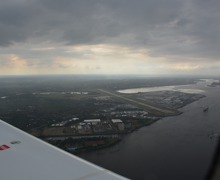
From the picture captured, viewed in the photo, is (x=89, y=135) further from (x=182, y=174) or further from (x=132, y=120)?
(x=182, y=174)

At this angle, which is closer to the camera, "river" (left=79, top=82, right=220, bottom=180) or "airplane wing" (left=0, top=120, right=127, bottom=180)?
"airplane wing" (left=0, top=120, right=127, bottom=180)

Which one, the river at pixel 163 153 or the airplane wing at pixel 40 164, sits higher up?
the airplane wing at pixel 40 164

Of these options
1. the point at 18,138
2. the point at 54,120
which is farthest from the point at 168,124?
the point at 18,138

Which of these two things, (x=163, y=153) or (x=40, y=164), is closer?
(x=40, y=164)

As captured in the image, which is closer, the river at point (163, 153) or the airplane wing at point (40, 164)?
the airplane wing at point (40, 164)
